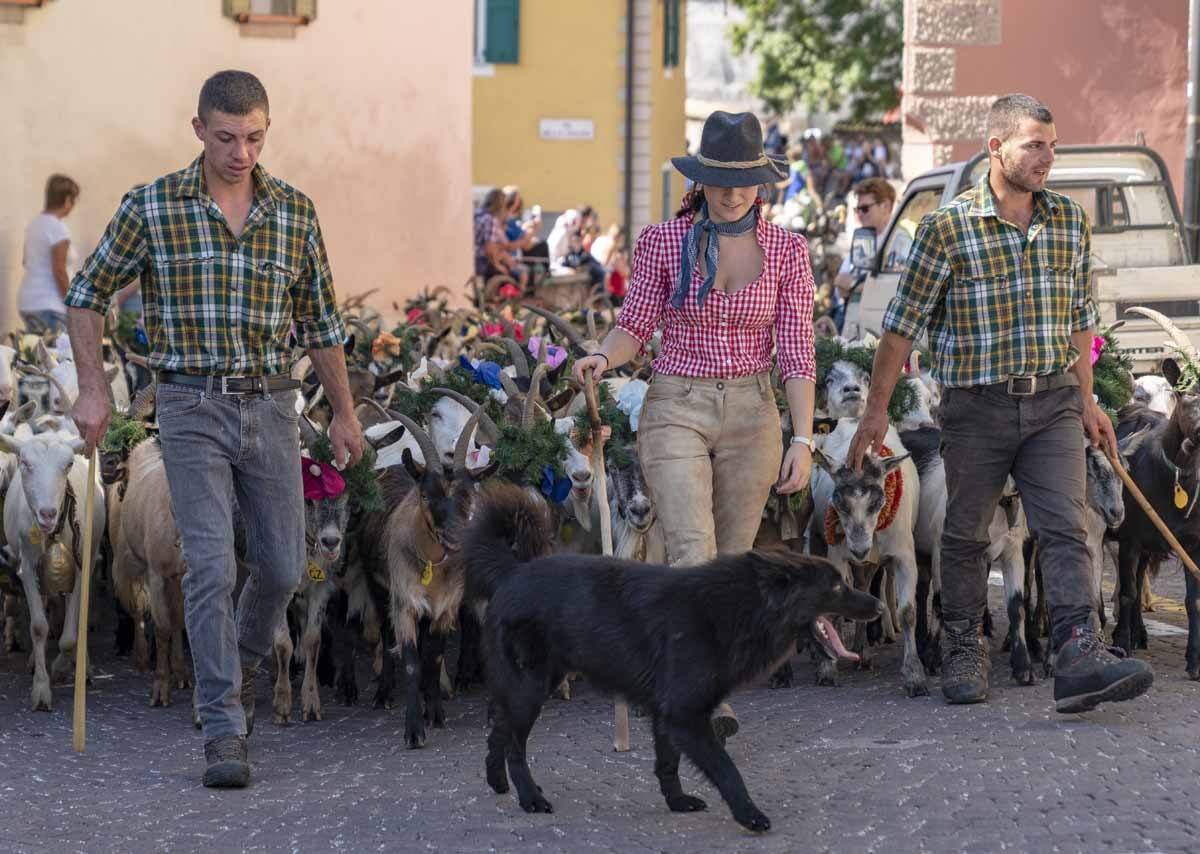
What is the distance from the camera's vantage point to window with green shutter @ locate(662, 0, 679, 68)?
1423 inches

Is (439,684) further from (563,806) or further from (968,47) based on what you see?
(968,47)

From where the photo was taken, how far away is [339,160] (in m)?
22.2

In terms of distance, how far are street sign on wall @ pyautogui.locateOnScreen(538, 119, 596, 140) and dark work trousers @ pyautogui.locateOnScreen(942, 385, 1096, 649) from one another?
2596 cm

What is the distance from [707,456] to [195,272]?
1.96 metres

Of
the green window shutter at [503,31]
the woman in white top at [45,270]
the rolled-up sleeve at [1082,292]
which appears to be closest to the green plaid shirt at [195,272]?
the rolled-up sleeve at [1082,292]

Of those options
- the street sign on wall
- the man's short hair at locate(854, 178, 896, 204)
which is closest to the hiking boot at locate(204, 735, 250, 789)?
the man's short hair at locate(854, 178, 896, 204)

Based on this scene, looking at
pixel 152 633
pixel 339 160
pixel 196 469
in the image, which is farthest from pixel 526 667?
pixel 339 160

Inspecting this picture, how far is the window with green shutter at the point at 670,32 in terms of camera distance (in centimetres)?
3616

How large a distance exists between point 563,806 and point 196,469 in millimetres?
1744

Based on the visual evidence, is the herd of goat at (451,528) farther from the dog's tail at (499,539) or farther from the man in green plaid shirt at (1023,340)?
the dog's tail at (499,539)

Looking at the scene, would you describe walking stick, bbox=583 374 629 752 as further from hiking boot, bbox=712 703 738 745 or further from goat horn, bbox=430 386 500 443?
goat horn, bbox=430 386 500 443

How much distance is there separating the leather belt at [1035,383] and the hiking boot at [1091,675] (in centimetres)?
94

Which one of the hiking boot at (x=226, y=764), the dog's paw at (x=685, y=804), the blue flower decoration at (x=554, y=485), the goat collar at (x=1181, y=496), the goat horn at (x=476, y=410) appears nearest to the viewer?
the dog's paw at (x=685, y=804)

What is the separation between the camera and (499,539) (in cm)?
750
